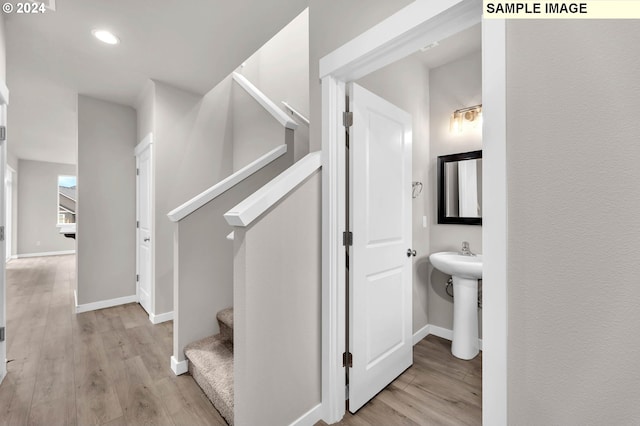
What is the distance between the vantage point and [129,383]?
1.96m

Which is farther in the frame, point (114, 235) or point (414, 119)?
point (114, 235)

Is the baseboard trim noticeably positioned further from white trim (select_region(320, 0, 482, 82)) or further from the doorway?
the doorway

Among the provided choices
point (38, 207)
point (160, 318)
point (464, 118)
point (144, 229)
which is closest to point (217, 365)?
point (160, 318)

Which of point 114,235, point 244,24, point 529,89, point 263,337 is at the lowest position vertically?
point 263,337

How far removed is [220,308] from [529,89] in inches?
94.5

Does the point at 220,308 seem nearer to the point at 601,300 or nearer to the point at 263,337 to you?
the point at 263,337

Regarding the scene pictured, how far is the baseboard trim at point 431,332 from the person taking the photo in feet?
8.61

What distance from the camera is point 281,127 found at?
294cm

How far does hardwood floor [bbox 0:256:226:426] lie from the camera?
1.67 m

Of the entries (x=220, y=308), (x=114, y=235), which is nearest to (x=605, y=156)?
(x=220, y=308)

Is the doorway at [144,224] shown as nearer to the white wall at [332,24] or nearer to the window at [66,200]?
the white wall at [332,24]

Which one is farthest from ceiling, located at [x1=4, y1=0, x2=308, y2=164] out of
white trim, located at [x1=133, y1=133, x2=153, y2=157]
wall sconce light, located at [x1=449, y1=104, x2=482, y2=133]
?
wall sconce light, located at [x1=449, y1=104, x2=482, y2=133]

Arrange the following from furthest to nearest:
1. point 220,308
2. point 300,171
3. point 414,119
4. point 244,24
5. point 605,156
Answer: point 414,119
point 220,308
point 244,24
point 300,171
point 605,156

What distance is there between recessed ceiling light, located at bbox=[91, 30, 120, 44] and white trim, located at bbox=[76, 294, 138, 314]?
289 centimetres
